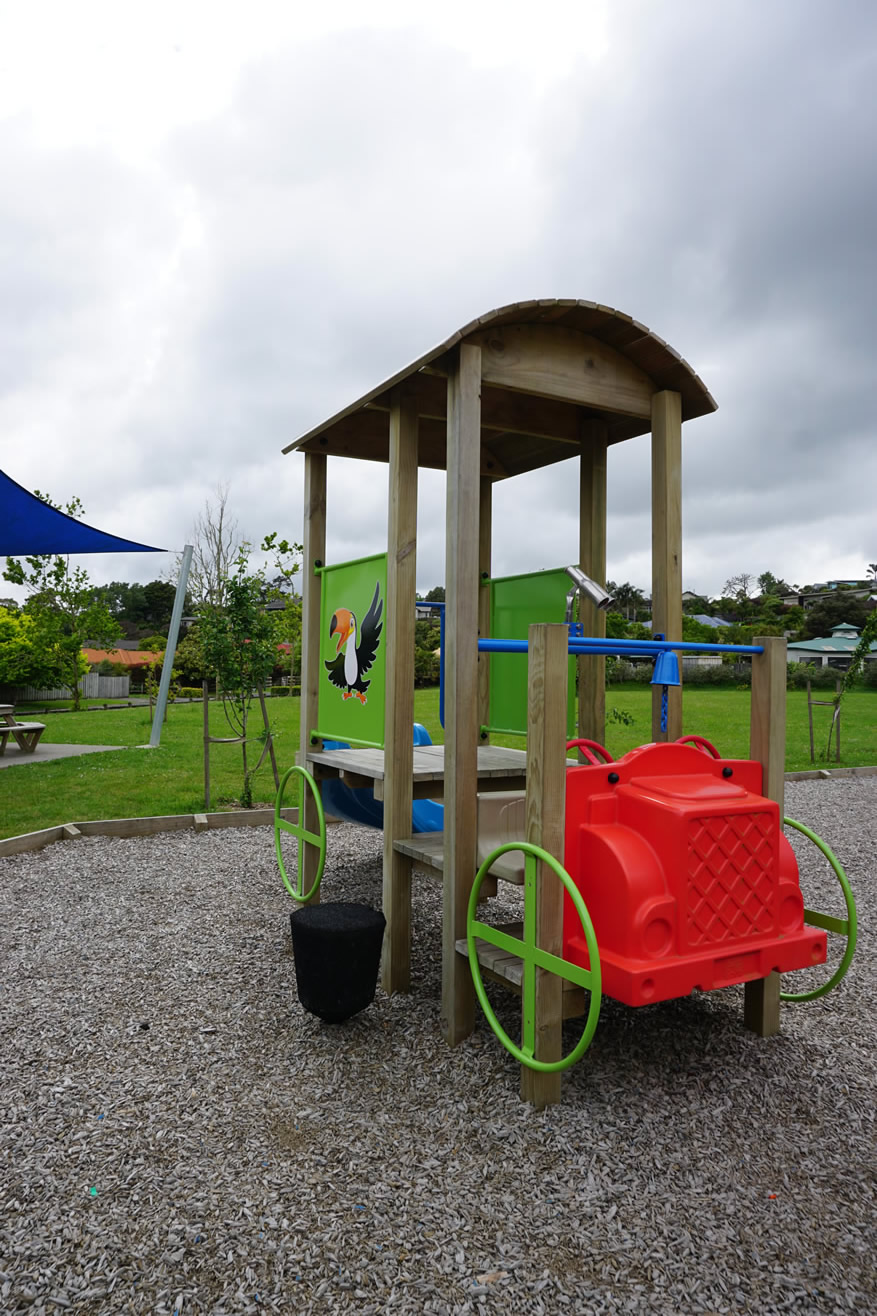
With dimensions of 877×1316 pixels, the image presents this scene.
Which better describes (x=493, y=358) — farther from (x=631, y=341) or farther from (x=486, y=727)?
(x=486, y=727)

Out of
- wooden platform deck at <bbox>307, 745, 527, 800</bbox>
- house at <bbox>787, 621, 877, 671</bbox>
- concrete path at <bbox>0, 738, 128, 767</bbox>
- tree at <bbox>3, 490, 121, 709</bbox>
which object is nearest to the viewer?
wooden platform deck at <bbox>307, 745, 527, 800</bbox>

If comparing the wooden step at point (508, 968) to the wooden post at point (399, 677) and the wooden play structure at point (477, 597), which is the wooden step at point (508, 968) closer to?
the wooden play structure at point (477, 597)

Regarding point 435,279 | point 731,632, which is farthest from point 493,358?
point 731,632

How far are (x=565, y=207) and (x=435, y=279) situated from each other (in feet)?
4.38

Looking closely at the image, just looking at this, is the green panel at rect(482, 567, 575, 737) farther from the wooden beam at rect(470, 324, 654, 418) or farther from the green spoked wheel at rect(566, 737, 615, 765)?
the wooden beam at rect(470, 324, 654, 418)

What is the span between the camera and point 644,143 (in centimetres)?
604

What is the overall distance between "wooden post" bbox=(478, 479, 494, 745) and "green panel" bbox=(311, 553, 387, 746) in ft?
3.17

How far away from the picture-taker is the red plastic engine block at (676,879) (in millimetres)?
2385

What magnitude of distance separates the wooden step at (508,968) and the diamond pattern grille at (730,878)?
1.50 ft

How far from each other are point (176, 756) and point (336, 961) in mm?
9025

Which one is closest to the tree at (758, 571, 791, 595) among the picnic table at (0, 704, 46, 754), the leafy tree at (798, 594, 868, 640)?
the leafy tree at (798, 594, 868, 640)

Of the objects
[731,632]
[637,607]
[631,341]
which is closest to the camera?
[631,341]

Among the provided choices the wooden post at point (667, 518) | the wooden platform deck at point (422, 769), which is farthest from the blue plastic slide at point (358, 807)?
the wooden post at point (667, 518)

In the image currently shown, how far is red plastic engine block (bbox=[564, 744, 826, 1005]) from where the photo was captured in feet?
7.82
